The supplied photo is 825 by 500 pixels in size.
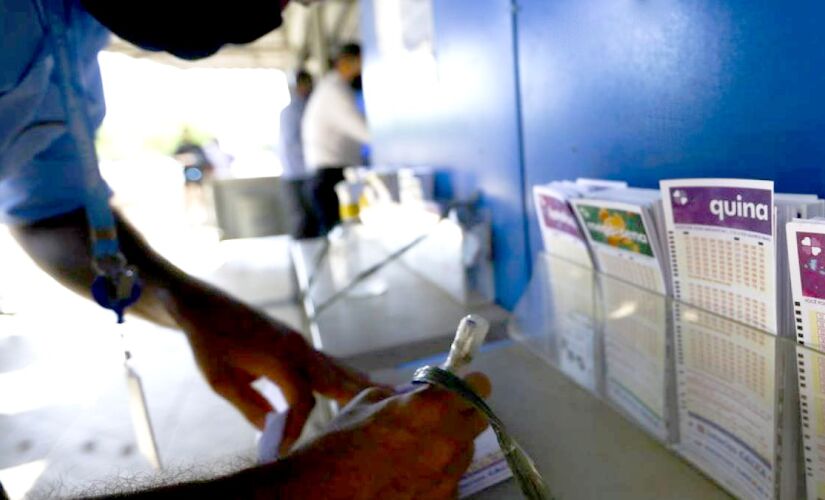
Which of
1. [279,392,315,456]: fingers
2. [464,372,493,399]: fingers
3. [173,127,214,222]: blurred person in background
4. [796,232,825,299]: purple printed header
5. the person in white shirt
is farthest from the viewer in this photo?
[173,127,214,222]: blurred person in background

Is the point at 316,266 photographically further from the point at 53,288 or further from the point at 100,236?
the point at 100,236

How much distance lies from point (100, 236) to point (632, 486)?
2.78 feet

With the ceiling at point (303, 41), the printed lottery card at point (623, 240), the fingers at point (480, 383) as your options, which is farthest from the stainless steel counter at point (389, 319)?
the ceiling at point (303, 41)

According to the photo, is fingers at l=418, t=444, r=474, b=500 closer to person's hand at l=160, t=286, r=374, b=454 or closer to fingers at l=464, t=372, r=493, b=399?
fingers at l=464, t=372, r=493, b=399

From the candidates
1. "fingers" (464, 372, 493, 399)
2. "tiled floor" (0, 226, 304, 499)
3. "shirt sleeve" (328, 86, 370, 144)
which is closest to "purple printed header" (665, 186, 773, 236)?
"fingers" (464, 372, 493, 399)

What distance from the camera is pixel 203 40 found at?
0.79 metres

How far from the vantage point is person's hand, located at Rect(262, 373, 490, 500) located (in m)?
0.45

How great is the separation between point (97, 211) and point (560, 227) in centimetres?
75

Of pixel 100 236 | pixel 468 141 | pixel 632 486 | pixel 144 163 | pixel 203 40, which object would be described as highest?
pixel 144 163

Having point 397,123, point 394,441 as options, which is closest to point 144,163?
point 397,123

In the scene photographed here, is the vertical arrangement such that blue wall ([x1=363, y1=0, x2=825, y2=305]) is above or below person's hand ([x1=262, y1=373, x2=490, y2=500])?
above

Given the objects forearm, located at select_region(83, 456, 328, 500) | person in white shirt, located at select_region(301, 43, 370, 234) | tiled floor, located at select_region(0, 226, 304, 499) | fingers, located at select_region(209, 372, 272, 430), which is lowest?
tiled floor, located at select_region(0, 226, 304, 499)

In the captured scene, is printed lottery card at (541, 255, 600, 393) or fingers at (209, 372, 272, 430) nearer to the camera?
printed lottery card at (541, 255, 600, 393)

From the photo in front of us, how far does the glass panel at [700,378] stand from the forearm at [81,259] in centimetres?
67
